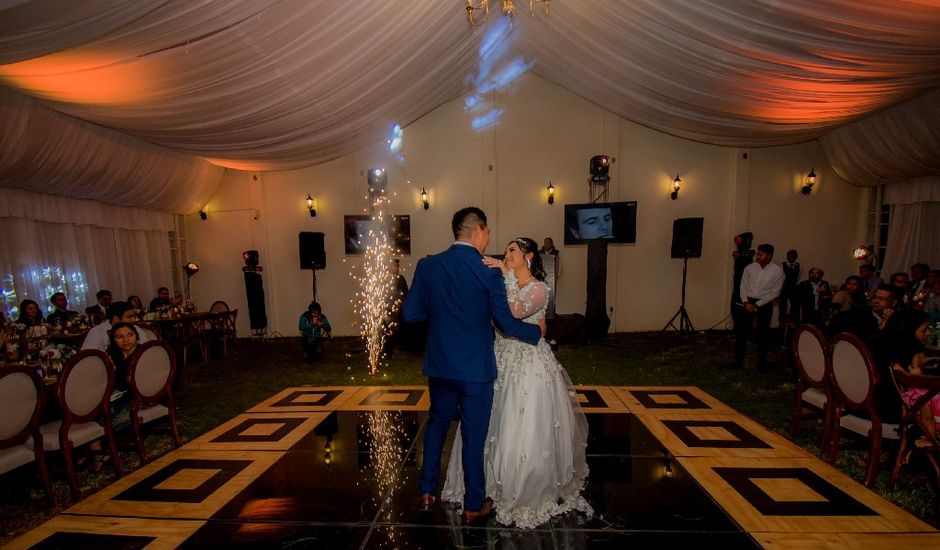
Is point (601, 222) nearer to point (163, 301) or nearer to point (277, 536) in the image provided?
point (277, 536)

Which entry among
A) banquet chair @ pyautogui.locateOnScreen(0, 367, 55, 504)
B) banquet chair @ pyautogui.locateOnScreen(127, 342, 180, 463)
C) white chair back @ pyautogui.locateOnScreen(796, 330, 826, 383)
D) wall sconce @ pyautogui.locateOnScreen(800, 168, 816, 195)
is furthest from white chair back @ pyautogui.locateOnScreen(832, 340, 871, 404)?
wall sconce @ pyautogui.locateOnScreen(800, 168, 816, 195)

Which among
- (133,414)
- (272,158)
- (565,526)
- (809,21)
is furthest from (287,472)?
(272,158)

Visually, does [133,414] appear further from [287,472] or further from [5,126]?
[5,126]

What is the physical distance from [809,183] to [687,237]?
3.03 m

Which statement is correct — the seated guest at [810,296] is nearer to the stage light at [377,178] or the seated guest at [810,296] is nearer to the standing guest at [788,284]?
the standing guest at [788,284]

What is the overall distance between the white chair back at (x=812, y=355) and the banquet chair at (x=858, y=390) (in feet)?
0.45

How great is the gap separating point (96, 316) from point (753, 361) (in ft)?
32.8

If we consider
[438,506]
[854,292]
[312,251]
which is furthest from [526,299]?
[312,251]

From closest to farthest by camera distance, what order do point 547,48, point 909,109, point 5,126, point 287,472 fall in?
point 287,472 < point 5,126 < point 909,109 < point 547,48

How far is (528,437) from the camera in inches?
95.9

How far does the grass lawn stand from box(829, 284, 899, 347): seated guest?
0.88 m

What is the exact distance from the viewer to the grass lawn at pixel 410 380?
2945mm

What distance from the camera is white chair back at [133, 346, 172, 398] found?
334 cm

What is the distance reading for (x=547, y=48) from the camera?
7.47m
